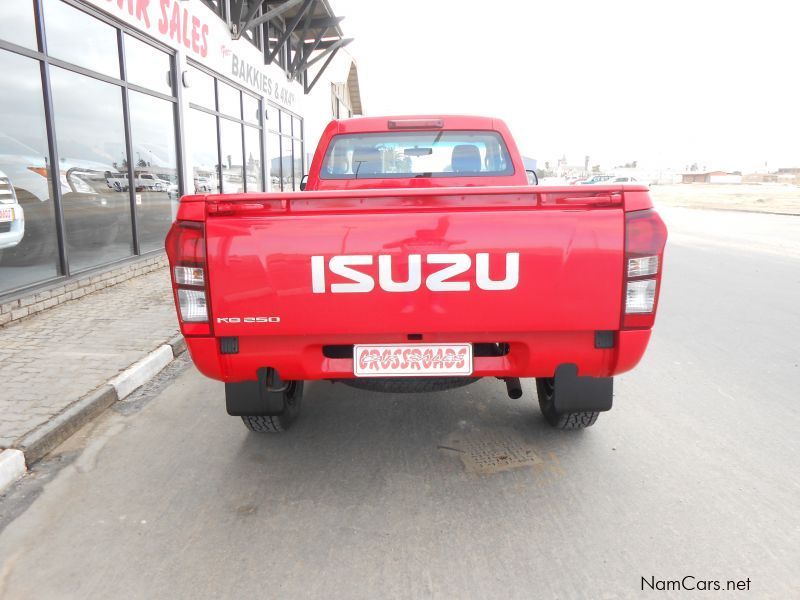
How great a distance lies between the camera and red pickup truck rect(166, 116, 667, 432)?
2623 mm

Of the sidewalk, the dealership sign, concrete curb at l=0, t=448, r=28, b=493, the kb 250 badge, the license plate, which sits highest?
the dealership sign

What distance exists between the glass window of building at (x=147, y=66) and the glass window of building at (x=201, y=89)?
2.06 ft

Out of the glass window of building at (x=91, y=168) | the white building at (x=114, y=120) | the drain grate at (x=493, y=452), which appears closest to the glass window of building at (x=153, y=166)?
the white building at (x=114, y=120)

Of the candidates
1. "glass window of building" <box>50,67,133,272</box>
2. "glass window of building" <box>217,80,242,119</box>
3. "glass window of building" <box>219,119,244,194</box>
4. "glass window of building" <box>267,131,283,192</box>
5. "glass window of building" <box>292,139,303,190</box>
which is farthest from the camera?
"glass window of building" <box>292,139,303,190</box>

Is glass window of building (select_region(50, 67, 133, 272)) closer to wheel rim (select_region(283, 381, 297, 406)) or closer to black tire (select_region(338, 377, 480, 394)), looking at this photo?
wheel rim (select_region(283, 381, 297, 406))

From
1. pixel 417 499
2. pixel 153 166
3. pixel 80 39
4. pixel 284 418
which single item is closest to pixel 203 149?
pixel 153 166

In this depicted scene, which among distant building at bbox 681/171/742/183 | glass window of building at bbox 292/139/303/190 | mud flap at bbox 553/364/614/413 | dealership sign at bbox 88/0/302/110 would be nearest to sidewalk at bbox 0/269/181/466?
mud flap at bbox 553/364/614/413

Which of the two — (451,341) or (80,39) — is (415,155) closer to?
(451,341)

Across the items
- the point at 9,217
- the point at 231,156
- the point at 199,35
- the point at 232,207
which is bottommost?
the point at 9,217

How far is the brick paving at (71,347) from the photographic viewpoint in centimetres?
396

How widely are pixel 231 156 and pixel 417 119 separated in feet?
31.7

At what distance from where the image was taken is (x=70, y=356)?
4984mm

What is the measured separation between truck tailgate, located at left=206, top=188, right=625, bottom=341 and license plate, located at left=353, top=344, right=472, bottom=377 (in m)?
0.22

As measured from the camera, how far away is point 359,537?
262 centimetres
